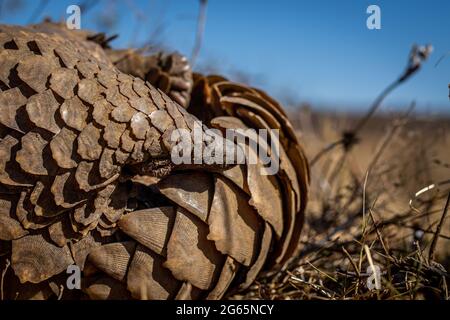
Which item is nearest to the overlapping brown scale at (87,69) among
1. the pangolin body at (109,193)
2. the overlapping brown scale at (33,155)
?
the pangolin body at (109,193)

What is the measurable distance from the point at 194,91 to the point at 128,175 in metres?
0.67

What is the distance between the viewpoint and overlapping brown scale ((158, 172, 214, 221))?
1.24 metres

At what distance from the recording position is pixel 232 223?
1.27m

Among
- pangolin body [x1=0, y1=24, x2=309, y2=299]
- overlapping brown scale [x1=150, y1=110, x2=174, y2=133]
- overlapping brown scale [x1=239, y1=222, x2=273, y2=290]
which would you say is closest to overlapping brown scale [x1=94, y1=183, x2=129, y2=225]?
pangolin body [x1=0, y1=24, x2=309, y2=299]

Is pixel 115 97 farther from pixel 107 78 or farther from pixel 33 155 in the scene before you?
pixel 33 155

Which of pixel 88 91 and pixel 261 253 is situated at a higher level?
pixel 88 91

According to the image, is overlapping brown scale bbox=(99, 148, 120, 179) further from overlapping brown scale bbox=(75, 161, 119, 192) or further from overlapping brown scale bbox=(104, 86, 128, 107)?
overlapping brown scale bbox=(104, 86, 128, 107)

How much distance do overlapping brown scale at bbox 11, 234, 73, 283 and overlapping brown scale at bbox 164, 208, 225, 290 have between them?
30 cm

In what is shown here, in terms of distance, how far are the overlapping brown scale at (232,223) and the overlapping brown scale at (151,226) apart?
13 centimetres

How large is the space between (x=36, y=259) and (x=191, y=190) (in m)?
0.47

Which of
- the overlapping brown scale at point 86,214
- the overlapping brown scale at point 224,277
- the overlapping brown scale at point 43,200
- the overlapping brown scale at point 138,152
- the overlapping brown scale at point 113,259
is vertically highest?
the overlapping brown scale at point 138,152

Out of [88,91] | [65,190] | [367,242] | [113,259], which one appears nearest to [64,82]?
[88,91]

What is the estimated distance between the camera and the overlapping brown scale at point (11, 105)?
3.66 feet

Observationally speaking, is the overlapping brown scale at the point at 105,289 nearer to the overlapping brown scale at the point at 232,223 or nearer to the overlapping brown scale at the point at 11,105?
the overlapping brown scale at the point at 232,223
